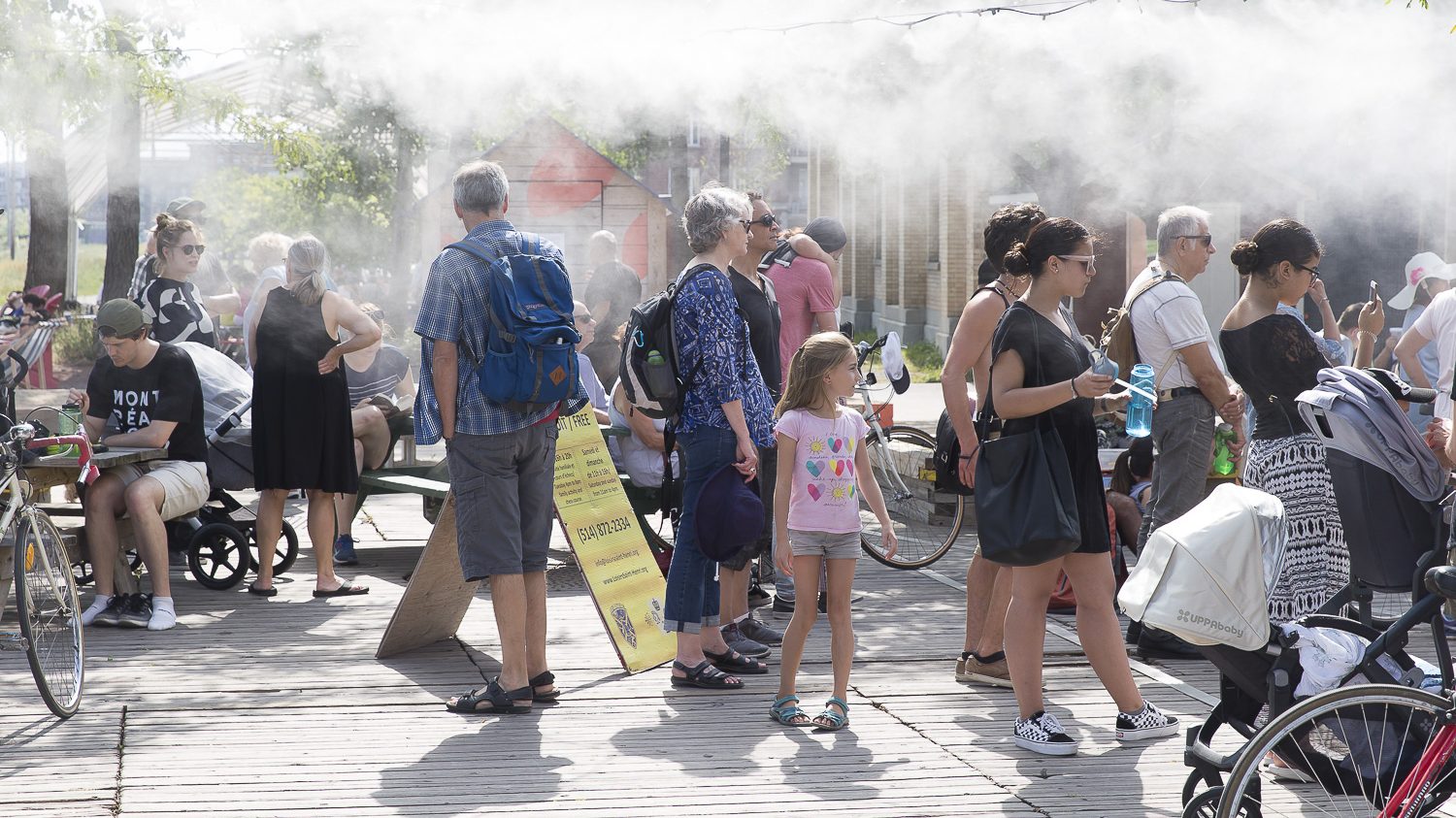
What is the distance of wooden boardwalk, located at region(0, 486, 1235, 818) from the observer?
14.4ft

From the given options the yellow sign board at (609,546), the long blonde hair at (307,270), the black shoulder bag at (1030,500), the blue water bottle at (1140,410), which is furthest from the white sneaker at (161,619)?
the blue water bottle at (1140,410)

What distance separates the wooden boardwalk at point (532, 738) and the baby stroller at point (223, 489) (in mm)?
822

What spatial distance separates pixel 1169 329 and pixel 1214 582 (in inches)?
93.8

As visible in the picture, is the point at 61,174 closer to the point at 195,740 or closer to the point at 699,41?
the point at 699,41

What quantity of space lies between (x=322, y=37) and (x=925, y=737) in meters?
11.7

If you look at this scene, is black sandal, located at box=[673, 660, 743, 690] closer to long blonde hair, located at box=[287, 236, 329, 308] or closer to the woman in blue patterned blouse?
the woman in blue patterned blouse

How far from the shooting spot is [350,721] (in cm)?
523

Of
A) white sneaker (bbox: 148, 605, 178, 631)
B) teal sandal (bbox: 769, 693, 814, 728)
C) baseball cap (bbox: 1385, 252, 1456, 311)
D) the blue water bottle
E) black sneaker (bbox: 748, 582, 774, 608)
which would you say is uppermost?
baseball cap (bbox: 1385, 252, 1456, 311)

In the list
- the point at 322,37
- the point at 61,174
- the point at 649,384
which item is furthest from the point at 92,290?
the point at 649,384

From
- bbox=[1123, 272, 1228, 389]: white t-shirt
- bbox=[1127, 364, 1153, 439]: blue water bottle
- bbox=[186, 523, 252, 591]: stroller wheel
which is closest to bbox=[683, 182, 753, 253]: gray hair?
bbox=[1127, 364, 1153, 439]: blue water bottle

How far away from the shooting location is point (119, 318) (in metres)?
6.91

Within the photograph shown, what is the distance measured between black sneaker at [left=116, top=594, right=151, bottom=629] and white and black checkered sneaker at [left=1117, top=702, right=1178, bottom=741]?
13.8ft

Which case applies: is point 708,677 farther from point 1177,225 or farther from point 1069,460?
point 1177,225

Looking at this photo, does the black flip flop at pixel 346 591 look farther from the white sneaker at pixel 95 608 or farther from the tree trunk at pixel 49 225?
the tree trunk at pixel 49 225
